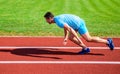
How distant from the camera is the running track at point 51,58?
10039mm

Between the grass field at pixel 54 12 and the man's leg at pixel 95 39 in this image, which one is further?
the grass field at pixel 54 12

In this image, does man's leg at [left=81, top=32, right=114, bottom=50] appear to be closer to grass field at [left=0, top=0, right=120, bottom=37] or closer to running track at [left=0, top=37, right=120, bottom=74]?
running track at [left=0, top=37, right=120, bottom=74]

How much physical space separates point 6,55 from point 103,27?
6.94m

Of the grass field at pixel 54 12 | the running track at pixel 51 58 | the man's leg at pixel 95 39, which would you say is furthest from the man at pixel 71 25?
the grass field at pixel 54 12

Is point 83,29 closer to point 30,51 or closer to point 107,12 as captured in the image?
point 30,51

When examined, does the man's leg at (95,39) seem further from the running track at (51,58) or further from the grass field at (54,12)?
the grass field at (54,12)

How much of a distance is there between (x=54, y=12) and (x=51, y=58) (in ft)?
36.2

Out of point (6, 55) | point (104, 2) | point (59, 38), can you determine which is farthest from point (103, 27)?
point (104, 2)

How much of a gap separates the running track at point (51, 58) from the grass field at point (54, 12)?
1.81 metres

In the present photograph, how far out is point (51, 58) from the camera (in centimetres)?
1148

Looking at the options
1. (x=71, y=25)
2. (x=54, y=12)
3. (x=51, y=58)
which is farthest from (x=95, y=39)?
(x=54, y=12)

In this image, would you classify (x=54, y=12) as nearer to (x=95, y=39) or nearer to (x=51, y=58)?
(x=95, y=39)

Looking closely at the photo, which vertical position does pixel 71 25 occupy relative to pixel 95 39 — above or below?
above

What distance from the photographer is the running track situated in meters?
10.0
